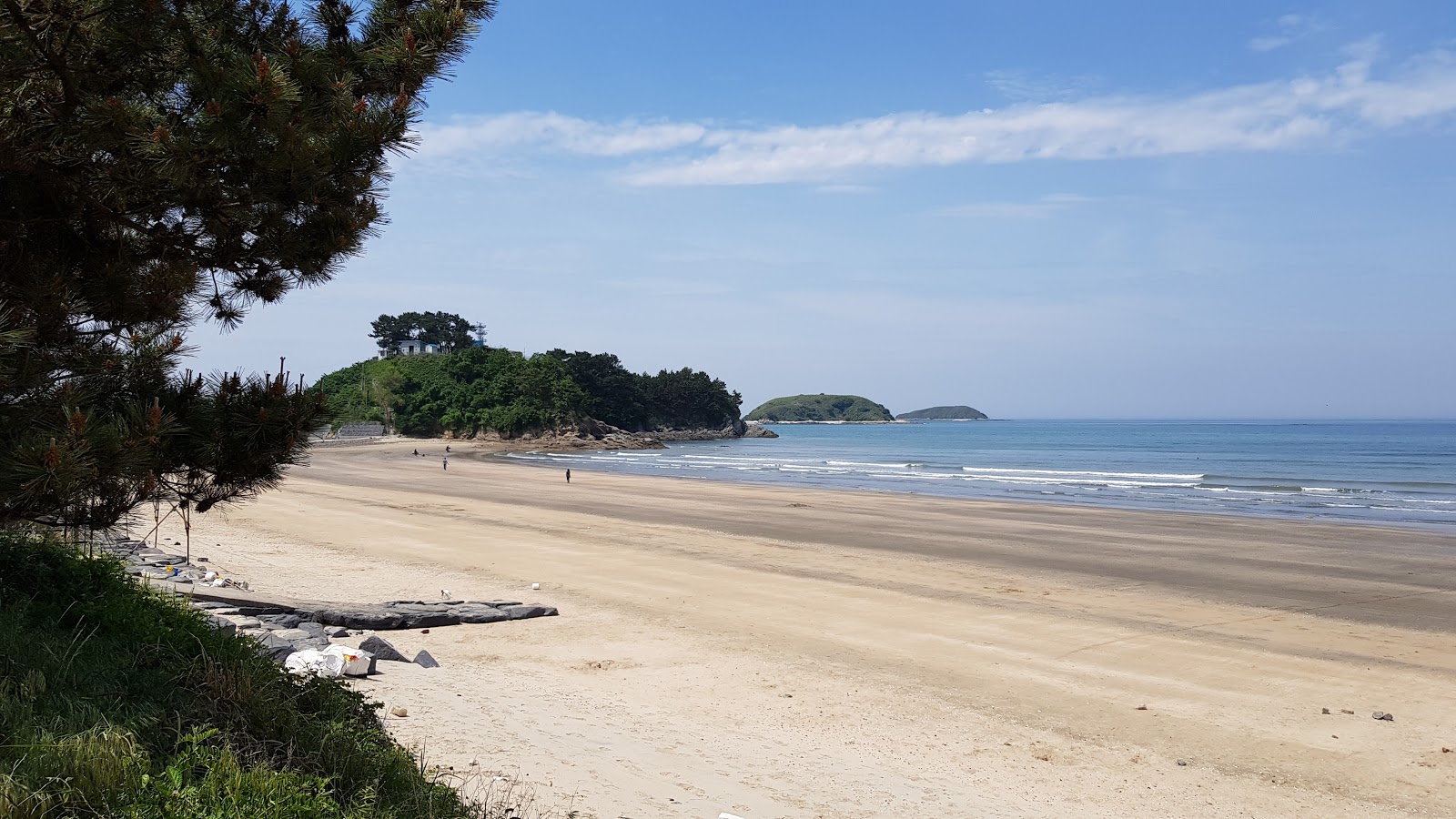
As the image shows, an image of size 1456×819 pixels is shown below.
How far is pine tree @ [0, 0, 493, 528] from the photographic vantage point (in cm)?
435

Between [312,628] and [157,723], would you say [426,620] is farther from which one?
[157,723]

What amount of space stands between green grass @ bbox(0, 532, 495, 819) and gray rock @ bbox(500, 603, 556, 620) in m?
6.18

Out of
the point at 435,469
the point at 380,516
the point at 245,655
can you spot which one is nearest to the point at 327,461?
the point at 435,469

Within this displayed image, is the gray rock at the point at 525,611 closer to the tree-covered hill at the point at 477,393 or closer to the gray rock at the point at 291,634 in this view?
the gray rock at the point at 291,634

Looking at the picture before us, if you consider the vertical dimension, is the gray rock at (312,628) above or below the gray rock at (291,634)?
below

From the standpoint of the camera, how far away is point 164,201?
16.5 ft

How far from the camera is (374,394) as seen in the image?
104m

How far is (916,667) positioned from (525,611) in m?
4.94

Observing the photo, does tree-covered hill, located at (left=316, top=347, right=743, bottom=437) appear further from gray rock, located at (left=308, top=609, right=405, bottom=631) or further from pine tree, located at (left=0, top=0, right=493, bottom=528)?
pine tree, located at (left=0, top=0, right=493, bottom=528)

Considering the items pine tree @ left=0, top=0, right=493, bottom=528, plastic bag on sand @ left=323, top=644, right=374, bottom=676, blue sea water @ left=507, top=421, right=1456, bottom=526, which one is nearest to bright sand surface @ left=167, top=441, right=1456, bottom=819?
plastic bag on sand @ left=323, top=644, right=374, bottom=676

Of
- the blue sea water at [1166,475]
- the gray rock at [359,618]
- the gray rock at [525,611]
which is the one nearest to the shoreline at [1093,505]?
the blue sea water at [1166,475]

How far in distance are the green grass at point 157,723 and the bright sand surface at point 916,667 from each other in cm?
115

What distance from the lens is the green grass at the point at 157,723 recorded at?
375cm

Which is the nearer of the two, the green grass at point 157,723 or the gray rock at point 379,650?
the green grass at point 157,723
